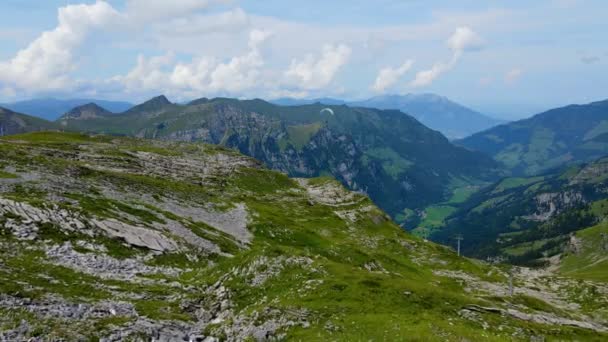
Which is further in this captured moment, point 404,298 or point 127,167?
point 127,167

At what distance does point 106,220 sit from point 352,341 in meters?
35.4

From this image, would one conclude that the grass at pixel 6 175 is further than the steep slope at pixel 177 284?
Yes

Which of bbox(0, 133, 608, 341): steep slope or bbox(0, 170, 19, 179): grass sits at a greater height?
bbox(0, 170, 19, 179): grass

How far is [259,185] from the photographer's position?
6235 inches

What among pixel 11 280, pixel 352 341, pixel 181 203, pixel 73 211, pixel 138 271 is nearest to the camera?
pixel 352 341

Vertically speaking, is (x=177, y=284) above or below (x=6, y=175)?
below

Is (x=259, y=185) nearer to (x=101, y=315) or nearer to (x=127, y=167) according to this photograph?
(x=127, y=167)

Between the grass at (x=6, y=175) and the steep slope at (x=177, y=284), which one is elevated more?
the grass at (x=6, y=175)

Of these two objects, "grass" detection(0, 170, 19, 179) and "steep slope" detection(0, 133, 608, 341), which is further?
"grass" detection(0, 170, 19, 179)

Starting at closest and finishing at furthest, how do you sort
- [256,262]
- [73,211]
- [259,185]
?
1. [256,262]
2. [73,211]
3. [259,185]

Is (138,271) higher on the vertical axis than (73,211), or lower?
lower

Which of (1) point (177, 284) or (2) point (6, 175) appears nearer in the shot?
(1) point (177, 284)

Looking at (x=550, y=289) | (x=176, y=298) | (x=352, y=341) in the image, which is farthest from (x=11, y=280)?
(x=550, y=289)

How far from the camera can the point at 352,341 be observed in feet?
90.4
